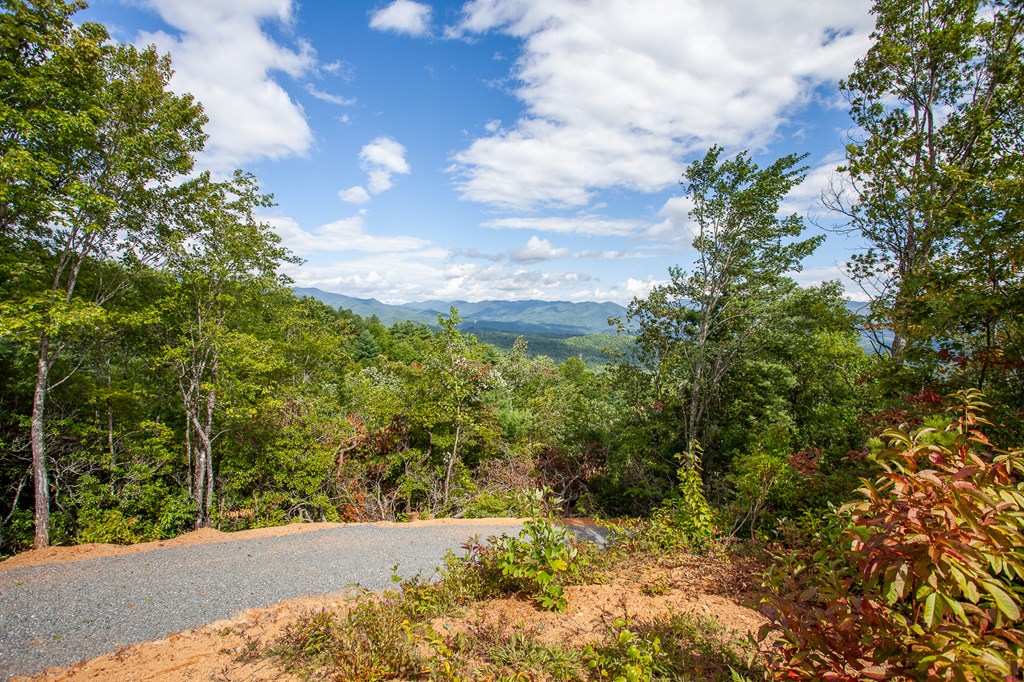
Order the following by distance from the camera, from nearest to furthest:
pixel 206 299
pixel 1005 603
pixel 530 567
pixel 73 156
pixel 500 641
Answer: pixel 1005 603, pixel 500 641, pixel 530 567, pixel 73 156, pixel 206 299

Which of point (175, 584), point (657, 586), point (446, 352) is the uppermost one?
point (446, 352)

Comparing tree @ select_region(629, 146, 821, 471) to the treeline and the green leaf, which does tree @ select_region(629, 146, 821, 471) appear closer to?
the treeline

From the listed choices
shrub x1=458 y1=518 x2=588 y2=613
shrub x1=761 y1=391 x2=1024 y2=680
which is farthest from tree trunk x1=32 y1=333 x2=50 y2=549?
shrub x1=761 y1=391 x2=1024 y2=680

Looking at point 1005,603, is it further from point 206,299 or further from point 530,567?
point 206,299

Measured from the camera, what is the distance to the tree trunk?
29.0ft

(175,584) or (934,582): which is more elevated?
(934,582)

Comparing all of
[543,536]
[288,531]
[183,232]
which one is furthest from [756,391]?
[183,232]

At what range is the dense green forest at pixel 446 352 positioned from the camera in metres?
6.38

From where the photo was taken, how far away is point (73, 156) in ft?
27.8

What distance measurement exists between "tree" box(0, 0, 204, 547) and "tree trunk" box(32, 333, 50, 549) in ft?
0.07

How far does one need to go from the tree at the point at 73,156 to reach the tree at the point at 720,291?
12.7 metres

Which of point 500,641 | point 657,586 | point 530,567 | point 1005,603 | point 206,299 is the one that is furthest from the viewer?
point 206,299

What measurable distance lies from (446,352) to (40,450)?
9.15 m

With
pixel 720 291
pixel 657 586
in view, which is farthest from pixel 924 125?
pixel 657 586
